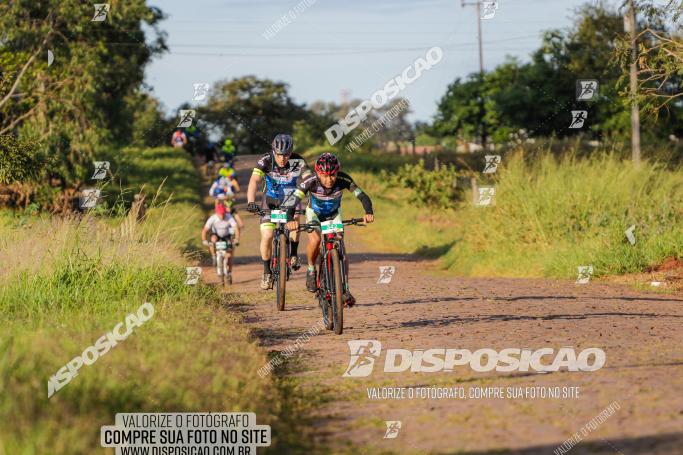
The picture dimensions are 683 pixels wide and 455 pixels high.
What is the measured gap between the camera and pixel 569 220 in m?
21.0

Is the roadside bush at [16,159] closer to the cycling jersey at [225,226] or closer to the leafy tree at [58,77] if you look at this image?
the cycling jersey at [225,226]

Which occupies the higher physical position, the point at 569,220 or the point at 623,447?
the point at 569,220

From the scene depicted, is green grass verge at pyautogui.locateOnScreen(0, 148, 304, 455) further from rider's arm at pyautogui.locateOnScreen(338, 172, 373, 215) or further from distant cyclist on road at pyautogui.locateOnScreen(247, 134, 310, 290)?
rider's arm at pyautogui.locateOnScreen(338, 172, 373, 215)

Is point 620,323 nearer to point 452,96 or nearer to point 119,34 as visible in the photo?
point 119,34

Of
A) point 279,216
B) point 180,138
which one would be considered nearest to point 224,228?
point 279,216

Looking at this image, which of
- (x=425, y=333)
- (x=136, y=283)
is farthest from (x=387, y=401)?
(x=136, y=283)

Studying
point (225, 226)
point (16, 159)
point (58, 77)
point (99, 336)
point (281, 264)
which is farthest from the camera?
point (58, 77)

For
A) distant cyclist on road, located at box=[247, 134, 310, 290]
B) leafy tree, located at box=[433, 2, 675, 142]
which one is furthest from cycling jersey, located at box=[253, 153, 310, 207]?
leafy tree, located at box=[433, 2, 675, 142]

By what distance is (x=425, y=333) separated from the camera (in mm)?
11008

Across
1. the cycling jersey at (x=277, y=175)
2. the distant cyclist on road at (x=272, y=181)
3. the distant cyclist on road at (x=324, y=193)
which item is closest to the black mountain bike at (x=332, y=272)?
the distant cyclist on road at (x=324, y=193)

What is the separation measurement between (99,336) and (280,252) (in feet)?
12.3

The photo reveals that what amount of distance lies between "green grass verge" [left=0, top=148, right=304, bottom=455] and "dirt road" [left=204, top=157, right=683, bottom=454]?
23.2 inches

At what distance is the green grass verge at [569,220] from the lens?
1875cm

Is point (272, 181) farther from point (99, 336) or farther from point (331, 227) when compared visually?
point (99, 336)
